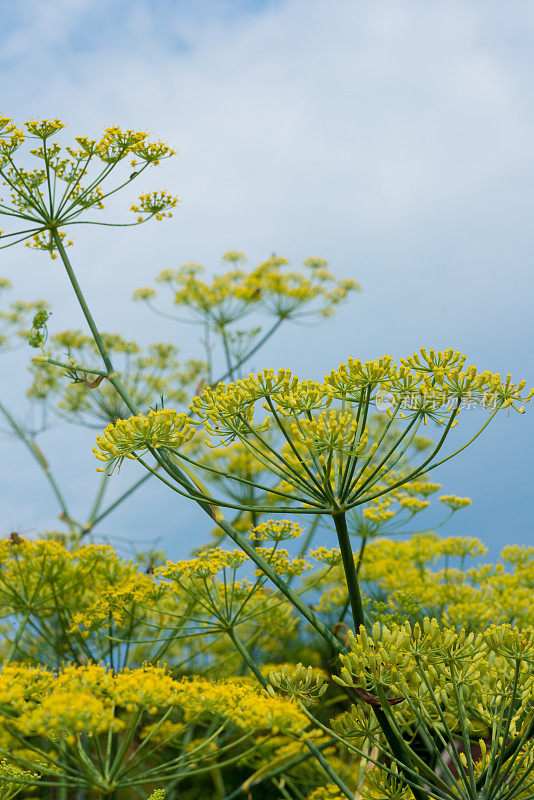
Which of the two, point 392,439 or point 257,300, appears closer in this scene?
point 392,439

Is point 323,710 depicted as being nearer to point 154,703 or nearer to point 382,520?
point 382,520

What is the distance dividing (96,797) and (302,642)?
266cm

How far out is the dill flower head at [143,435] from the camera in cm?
324

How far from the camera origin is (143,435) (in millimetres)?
3268

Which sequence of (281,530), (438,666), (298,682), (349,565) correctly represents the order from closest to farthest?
(349,565) → (438,666) → (298,682) → (281,530)

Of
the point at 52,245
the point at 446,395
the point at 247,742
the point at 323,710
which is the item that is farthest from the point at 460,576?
the point at 52,245

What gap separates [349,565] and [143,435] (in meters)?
1.10

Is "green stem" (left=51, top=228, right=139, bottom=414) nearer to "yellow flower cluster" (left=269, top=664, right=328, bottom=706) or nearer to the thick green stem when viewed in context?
the thick green stem

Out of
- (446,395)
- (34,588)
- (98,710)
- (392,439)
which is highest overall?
(392,439)

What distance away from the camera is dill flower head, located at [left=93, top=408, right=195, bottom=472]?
3240mm

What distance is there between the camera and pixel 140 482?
23.2ft

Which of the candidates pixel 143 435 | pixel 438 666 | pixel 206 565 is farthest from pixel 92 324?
pixel 438 666

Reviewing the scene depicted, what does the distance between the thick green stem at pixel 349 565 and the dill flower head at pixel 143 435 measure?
0.78 metres

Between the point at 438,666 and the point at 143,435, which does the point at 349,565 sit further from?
the point at 143,435
